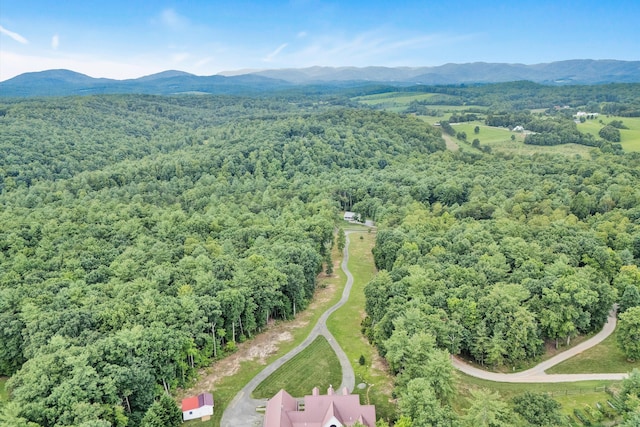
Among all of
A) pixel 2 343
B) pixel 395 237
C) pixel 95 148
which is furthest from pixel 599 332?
pixel 95 148

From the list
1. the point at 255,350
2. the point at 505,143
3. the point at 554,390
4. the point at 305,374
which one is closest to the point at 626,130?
the point at 505,143

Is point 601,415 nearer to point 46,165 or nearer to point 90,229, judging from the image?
point 90,229

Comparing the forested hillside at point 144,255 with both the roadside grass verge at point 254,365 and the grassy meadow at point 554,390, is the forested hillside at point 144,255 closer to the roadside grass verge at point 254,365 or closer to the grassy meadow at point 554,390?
the roadside grass verge at point 254,365

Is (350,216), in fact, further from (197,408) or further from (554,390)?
(197,408)

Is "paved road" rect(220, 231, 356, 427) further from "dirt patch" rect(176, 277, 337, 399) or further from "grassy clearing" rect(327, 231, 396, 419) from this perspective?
"dirt patch" rect(176, 277, 337, 399)

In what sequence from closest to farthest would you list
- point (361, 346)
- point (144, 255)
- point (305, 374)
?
point (305, 374), point (361, 346), point (144, 255)

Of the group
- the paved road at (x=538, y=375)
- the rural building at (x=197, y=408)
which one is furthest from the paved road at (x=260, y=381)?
the paved road at (x=538, y=375)

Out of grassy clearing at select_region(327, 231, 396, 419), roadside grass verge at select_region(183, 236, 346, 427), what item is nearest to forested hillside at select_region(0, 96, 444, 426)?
roadside grass verge at select_region(183, 236, 346, 427)
